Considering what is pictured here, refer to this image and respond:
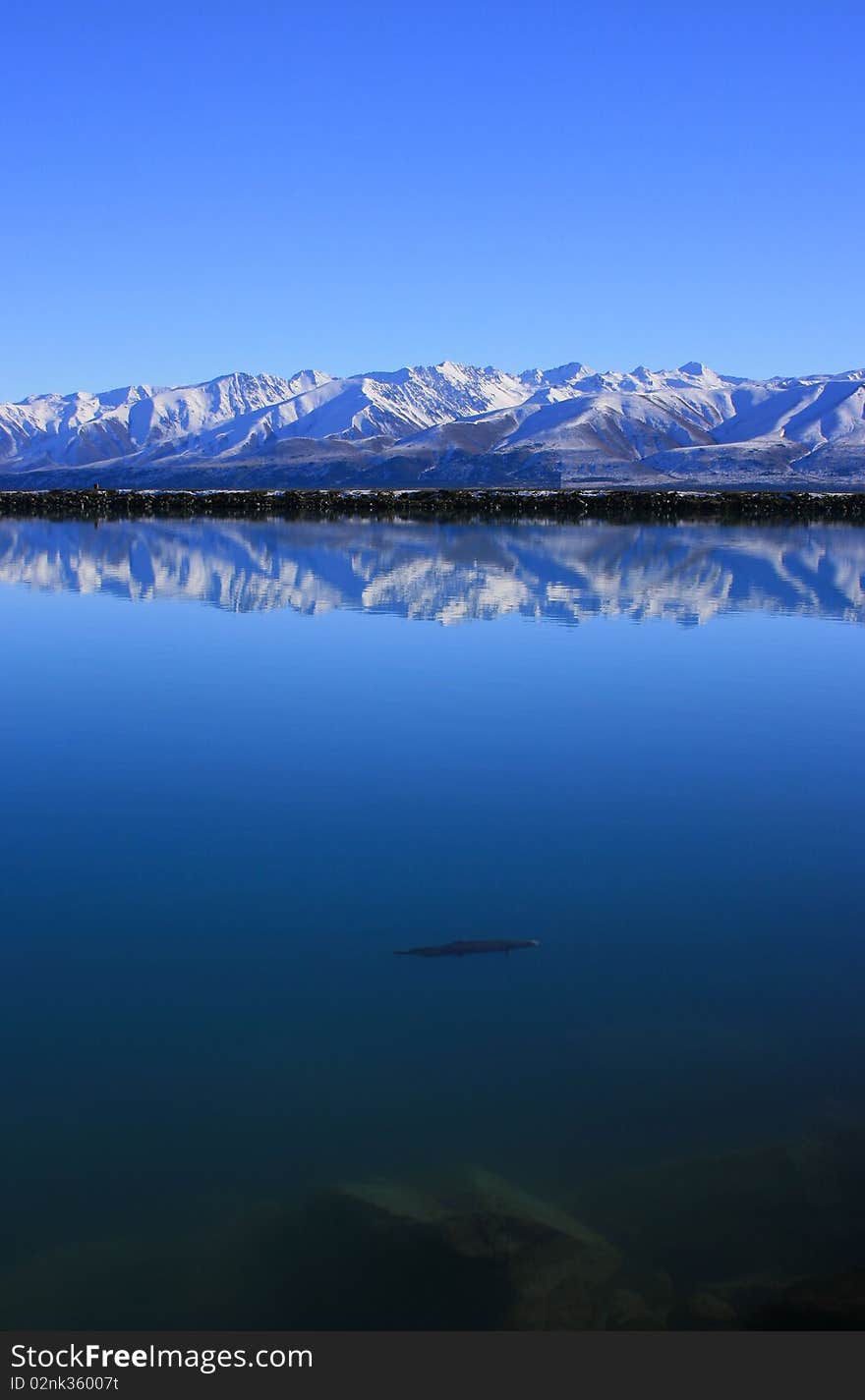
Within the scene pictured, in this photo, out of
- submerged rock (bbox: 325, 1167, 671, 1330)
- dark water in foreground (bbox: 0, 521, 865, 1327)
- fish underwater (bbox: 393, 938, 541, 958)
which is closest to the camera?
submerged rock (bbox: 325, 1167, 671, 1330)

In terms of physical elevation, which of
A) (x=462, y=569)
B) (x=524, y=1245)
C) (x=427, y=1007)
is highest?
(x=462, y=569)

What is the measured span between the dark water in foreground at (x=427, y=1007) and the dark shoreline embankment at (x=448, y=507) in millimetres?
75854

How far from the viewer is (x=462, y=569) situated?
47.6 meters

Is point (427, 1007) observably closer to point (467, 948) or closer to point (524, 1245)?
point (467, 948)

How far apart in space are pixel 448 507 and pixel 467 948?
349 ft

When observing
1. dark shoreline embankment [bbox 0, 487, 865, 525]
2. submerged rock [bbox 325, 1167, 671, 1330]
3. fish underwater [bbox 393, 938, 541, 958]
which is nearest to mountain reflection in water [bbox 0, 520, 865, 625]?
dark shoreline embankment [bbox 0, 487, 865, 525]

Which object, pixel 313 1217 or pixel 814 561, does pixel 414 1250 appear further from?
pixel 814 561

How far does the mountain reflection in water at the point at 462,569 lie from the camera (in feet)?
120

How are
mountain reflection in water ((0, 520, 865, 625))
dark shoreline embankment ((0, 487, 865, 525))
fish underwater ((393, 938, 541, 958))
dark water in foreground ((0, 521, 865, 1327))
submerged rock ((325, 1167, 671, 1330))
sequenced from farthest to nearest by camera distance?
dark shoreline embankment ((0, 487, 865, 525)) → mountain reflection in water ((0, 520, 865, 625)) → fish underwater ((393, 938, 541, 958)) → dark water in foreground ((0, 521, 865, 1327)) → submerged rock ((325, 1167, 671, 1330))

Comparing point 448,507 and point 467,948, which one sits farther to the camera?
point 448,507

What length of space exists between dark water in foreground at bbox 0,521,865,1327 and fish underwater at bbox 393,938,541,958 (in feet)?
0.61

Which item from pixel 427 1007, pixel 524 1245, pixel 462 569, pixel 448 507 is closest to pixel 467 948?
pixel 427 1007

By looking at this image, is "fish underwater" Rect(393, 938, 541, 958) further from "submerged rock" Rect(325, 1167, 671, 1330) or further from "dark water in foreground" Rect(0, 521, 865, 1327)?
"submerged rock" Rect(325, 1167, 671, 1330)

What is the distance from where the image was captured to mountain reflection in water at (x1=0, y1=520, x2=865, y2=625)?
36688 millimetres
